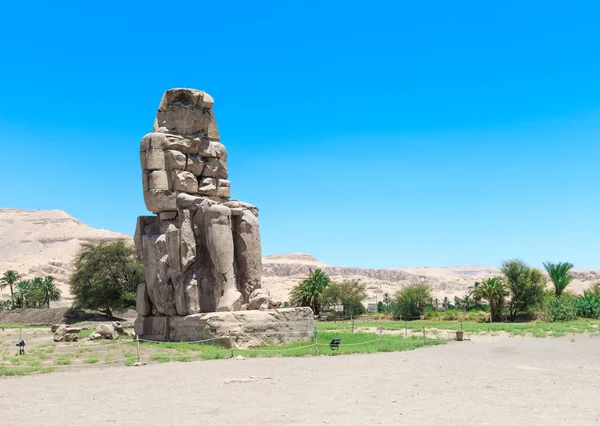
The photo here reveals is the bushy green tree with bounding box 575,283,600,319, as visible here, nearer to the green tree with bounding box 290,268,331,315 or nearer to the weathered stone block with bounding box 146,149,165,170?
the green tree with bounding box 290,268,331,315

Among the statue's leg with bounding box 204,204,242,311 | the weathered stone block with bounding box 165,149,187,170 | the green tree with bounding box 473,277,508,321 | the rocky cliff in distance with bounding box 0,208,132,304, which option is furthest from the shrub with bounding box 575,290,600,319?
the rocky cliff in distance with bounding box 0,208,132,304

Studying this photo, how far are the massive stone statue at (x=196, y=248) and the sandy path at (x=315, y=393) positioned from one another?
2.14 meters

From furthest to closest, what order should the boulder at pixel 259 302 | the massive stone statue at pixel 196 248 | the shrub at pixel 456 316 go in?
1. the shrub at pixel 456 316
2. the boulder at pixel 259 302
3. the massive stone statue at pixel 196 248

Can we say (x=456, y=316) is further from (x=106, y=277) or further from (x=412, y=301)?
(x=106, y=277)

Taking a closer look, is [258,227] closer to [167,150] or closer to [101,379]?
[167,150]

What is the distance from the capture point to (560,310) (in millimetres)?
28609

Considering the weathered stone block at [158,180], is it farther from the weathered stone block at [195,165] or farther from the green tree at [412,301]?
the green tree at [412,301]

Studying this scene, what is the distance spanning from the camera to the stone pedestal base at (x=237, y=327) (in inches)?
519

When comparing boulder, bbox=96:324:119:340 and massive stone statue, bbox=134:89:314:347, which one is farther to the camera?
boulder, bbox=96:324:119:340

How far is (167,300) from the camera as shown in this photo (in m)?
14.6

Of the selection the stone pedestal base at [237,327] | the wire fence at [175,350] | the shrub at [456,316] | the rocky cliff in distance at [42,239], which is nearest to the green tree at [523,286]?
the shrub at [456,316]

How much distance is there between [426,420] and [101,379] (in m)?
5.70

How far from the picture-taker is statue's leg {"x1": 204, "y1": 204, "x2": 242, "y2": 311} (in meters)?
14.1

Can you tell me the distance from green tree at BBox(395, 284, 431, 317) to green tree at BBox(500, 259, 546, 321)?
7025 mm
